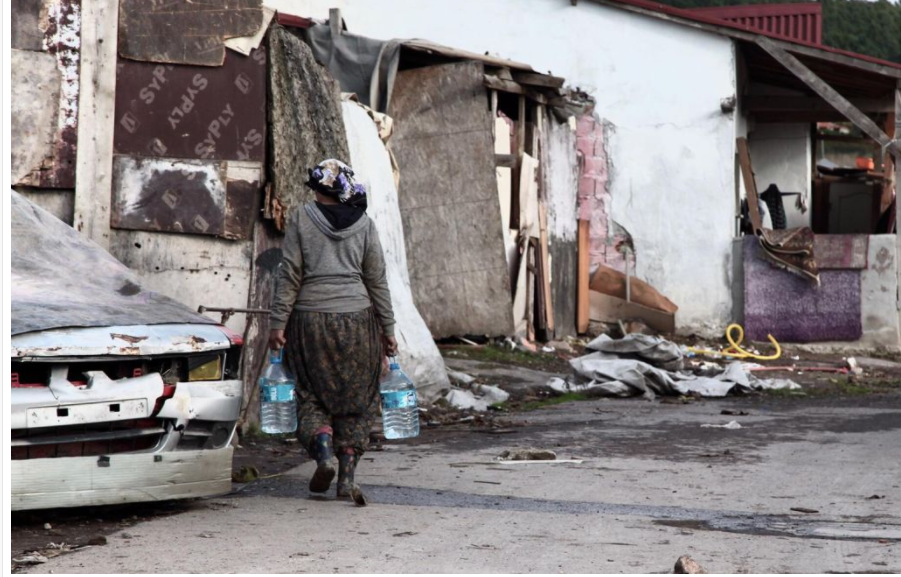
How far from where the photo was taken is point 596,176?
19.6m

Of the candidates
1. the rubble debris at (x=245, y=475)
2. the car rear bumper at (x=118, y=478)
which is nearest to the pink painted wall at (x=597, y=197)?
the rubble debris at (x=245, y=475)

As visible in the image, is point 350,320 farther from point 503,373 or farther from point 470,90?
point 470,90

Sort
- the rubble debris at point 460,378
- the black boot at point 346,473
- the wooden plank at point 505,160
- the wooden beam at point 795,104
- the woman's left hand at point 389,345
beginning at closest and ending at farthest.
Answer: the black boot at point 346,473 → the woman's left hand at point 389,345 → the rubble debris at point 460,378 → the wooden plank at point 505,160 → the wooden beam at point 795,104

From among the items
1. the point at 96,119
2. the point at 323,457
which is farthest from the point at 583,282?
the point at 323,457

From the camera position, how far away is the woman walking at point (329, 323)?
22.5 ft

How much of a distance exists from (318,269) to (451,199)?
8.36m

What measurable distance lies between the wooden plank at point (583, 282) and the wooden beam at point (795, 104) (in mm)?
4489

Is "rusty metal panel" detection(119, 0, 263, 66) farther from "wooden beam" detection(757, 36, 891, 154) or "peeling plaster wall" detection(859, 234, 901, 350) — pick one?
"peeling plaster wall" detection(859, 234, 901, 350)

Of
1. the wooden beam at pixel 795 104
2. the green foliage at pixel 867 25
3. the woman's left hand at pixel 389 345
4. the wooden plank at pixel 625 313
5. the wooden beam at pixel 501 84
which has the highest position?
the green foliage at pixel 867 25

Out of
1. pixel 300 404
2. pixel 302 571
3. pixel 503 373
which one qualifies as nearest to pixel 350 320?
pixel 300 404

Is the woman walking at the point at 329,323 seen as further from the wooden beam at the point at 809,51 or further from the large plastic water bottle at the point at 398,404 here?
the wooden beam at the point at 809,51

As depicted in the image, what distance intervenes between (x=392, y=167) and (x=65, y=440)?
6.95m

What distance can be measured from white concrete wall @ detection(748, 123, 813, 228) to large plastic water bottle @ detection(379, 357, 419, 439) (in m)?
17.7

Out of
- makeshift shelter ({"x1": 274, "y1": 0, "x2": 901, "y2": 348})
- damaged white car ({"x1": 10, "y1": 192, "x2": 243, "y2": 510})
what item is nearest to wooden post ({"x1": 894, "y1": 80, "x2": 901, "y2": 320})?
makeshift shelter ({"x1": 274, "y1": 0, "x2": 901, "y2": 348})
